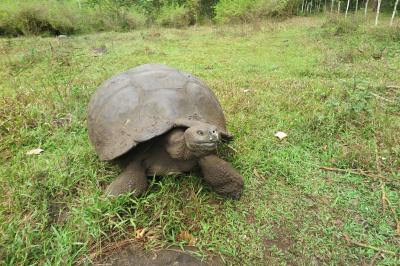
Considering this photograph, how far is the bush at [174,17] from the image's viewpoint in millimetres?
12258

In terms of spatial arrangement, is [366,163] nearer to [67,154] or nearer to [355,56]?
[67,154]

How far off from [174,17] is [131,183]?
11.2 metres

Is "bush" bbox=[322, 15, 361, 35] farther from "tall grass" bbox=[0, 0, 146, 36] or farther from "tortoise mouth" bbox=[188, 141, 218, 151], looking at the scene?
"tortoise mouth" bbox=[188, 141, 218, 151]

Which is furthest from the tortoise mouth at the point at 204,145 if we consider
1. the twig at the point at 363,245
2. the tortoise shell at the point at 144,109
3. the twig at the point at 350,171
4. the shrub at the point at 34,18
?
the shrub at the point at 34,18

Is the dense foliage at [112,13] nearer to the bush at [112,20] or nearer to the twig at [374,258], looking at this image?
the bush at [112,20]

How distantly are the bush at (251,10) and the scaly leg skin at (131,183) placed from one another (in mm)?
10137

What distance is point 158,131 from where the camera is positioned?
78.2 inches

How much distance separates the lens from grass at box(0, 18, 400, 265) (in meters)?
1.87

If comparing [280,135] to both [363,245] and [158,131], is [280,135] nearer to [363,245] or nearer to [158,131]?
[363,245]

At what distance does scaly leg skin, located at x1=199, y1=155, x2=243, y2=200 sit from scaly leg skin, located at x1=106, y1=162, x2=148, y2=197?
15.4 inches

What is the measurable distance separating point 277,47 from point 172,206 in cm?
572

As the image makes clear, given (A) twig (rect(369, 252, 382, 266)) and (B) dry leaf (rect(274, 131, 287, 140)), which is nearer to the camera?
(A) twig (rect(369, 252, 382, 266))

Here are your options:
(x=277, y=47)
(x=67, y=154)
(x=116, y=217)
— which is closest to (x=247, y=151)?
(x=116, y=217)

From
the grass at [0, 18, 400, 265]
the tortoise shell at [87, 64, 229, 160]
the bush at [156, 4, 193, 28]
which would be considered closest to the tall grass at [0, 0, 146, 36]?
the bush at [156, 4, 193, 28]
